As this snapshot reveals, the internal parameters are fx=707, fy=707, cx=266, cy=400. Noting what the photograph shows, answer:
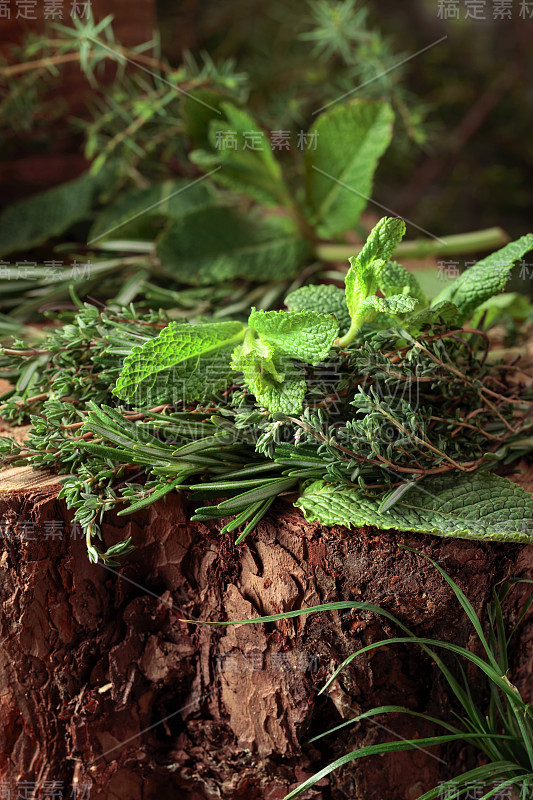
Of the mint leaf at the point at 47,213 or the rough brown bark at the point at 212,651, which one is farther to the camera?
the mint leaf at the point at 47,213

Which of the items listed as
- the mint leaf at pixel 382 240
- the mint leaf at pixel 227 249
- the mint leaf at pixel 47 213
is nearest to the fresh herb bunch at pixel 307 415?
the mint leaf at pixel 382 240

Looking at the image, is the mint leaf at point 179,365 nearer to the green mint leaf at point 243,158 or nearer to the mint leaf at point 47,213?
the green mint leaf at point 243,158

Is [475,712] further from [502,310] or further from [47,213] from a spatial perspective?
[47,213]

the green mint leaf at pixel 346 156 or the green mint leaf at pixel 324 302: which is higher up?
the green mint leaf at pixel 346 156

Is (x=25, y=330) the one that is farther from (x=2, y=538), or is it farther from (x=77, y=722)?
(x=77, y=722)

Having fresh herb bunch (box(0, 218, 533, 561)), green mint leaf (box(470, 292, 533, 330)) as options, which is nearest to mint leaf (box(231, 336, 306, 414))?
fresh herb bunch (box(0, 218, 533, 561))

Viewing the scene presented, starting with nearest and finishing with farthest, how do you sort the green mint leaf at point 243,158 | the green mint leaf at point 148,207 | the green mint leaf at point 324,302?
1. the green mint leaf at point 324,302
2. the green mint leaf at point 243,158
3. the green mint leaf at point 148,207

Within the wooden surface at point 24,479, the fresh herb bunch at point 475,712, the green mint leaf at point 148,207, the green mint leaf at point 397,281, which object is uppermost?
the green mint leaf at point 397,281

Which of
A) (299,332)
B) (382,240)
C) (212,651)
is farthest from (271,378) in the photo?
(212,651)

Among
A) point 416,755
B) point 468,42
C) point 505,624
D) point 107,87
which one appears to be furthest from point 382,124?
point 468,42
